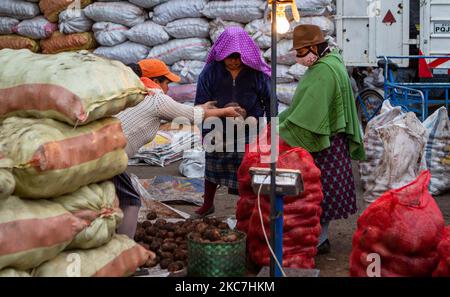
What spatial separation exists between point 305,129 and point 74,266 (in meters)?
1.99

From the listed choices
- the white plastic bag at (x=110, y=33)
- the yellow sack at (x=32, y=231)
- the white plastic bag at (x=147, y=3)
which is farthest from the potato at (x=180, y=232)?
the white plastic bag at (x=110, y=33)

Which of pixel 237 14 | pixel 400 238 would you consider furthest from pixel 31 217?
pixel 237 14

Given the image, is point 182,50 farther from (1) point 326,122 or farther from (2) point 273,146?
(2) point 273,146

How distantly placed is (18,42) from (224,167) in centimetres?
555

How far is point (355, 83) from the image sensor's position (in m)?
10.8

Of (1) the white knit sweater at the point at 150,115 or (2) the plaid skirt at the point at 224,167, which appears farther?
(2) the plaid skirt at the point at 224,167

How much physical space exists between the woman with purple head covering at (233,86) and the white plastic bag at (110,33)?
13.8 feet

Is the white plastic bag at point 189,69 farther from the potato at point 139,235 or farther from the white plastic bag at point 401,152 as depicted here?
the potato at point 139,235

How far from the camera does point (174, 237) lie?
5090 millimetres

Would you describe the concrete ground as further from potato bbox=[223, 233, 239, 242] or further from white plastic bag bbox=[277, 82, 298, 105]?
white plastic bag bbox=[277, 82, 298, 105]

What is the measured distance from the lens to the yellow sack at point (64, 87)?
342 centimetres

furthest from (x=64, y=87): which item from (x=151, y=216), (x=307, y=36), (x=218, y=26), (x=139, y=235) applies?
(x=218, y=26)

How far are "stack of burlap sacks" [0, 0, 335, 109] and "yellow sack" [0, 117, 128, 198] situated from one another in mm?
5619
